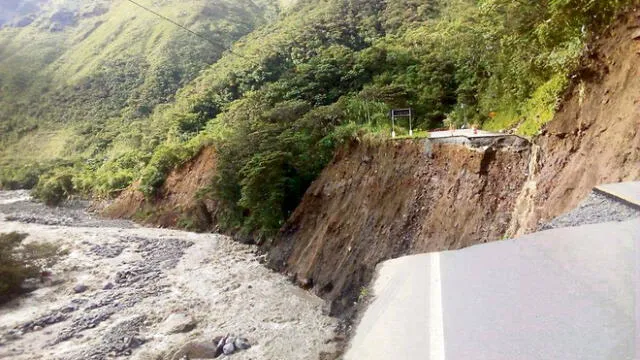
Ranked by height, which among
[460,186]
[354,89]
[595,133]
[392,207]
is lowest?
[392,207]

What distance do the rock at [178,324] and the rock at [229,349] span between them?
6.75 ft

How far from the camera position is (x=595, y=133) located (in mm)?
8227

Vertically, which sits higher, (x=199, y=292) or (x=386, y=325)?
(x=386, y=325)

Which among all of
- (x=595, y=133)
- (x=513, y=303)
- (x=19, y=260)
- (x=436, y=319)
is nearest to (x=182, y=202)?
(x=19, y=260)

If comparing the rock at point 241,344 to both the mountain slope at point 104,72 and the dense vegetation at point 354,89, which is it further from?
the mountain slope at point 104,72

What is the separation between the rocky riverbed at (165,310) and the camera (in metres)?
11.9

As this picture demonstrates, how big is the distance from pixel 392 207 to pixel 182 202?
19671 millimetres

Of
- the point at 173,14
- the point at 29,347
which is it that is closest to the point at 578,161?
the point at 29,347

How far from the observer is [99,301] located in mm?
16000

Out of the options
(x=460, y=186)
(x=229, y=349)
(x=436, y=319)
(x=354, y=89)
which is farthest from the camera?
(x=354, y=89)

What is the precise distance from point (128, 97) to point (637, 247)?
249 feet

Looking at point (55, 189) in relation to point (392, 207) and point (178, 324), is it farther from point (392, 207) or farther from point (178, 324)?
point (392, 207)

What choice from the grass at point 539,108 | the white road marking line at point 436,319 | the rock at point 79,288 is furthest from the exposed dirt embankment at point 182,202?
the white road marking line at point 436,319

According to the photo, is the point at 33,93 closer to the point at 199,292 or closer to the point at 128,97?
the point at 128,97
